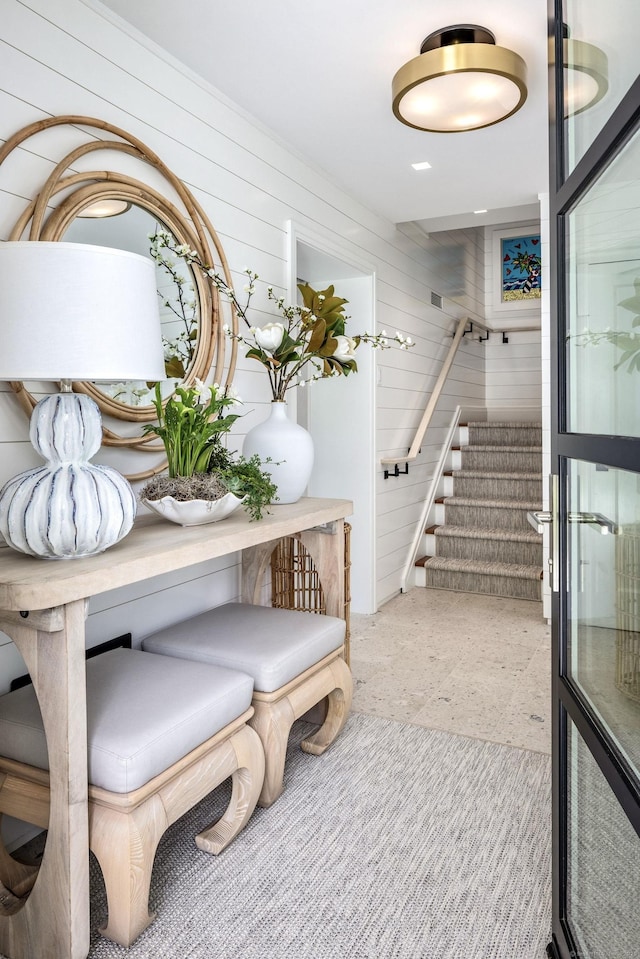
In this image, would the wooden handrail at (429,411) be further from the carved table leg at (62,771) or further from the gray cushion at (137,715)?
the carved table leg at (62,771)

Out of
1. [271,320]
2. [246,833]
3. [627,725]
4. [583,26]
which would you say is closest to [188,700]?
[246,833]

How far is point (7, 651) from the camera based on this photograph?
5.65 ft

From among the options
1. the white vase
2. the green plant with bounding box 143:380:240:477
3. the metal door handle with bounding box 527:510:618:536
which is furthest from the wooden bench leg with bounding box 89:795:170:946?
the white vase

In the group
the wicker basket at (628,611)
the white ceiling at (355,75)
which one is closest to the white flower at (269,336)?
the white ceiling at (355,75)

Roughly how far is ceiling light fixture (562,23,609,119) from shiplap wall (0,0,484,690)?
1.32m

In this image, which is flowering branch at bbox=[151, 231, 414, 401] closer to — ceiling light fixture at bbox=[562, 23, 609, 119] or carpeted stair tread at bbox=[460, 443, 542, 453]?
ceiling light fixture at bbox=[562, 23, 609, 119]

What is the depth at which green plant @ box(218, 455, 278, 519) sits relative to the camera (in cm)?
197

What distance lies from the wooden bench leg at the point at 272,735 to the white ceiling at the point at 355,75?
2.06 m

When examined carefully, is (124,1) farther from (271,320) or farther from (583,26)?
(583,26)

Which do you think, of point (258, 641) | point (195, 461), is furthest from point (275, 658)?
point (195, 461)

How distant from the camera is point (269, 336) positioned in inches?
89.9

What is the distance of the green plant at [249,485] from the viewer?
1970 mm

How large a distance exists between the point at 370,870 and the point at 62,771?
83 cm

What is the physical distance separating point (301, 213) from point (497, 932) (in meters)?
2.83
